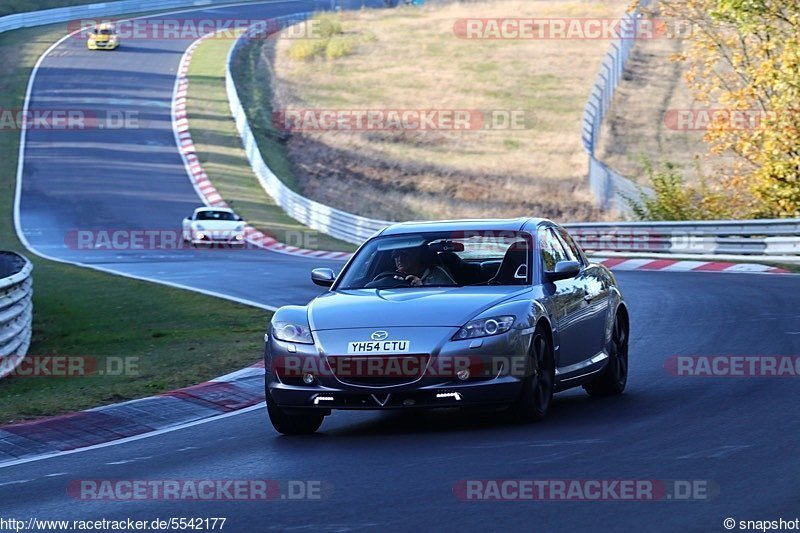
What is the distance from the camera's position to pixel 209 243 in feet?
123

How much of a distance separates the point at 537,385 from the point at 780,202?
19170 mm

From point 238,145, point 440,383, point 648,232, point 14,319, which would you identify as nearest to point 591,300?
point 440,383

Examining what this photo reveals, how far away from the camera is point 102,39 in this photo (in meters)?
69.3

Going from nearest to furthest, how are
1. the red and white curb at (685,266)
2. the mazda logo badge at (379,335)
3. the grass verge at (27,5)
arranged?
the mazda logo badge at (379,335)
the red and white curb at (685,266)
the grass verge at (27,5)

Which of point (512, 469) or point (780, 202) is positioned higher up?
point (512, 469)

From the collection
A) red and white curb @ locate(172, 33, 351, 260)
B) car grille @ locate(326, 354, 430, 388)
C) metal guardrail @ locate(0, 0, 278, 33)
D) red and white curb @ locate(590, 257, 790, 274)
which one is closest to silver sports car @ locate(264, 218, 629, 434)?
car grille @ locate(326, 354, 430, 388)

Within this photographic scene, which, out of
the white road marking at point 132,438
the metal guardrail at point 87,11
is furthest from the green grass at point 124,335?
the metal guardrail at point 87,11

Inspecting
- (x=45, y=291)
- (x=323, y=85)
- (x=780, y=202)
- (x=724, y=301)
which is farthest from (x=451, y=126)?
(x=724, y=301)

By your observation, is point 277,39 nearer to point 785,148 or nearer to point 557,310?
point 785,148

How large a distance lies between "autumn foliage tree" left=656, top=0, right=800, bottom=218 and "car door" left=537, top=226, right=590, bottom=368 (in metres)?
17.1

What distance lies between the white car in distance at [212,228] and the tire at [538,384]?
27.7 metres

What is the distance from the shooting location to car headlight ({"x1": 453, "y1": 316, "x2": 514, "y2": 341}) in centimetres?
935

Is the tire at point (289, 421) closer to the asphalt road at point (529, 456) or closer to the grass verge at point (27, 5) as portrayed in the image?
the asphalt road at point (529, 456)

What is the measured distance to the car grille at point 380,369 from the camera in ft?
30.4
